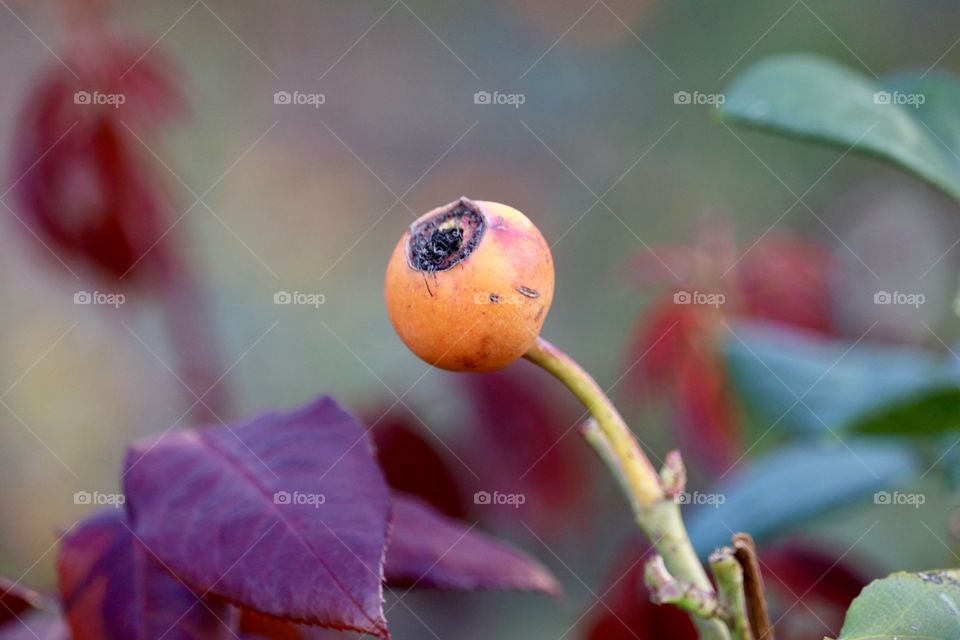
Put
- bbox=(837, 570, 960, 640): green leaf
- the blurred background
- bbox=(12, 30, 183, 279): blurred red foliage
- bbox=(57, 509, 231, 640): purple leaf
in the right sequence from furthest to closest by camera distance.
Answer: the blurred background, bbox=(12, 30, 183, 279): blurred red foliage, bbox=(57, 509, 231, 640): purple leaf, bbox=(837, 570, 960, 640): green leaf

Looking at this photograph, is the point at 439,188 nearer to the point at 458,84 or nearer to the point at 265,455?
the point at 458,84

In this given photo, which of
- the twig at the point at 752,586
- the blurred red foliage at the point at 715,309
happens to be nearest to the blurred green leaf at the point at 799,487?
the blurred red foliage at the point at 715,309

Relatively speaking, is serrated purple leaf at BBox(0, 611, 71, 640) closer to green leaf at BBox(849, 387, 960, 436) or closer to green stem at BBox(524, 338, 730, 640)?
green stem at BBox(524, 338, 730, 640)

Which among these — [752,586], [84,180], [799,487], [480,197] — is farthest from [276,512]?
[480,197]

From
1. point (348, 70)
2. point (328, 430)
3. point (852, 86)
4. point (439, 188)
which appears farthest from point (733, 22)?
point (328, 430)

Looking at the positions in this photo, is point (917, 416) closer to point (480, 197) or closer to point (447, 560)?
point (447, 560)

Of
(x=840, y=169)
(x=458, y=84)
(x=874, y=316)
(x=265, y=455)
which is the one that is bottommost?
(x=265, y=455)

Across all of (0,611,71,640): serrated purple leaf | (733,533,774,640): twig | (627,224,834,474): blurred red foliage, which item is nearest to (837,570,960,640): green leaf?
(733,533,774,640): twig
